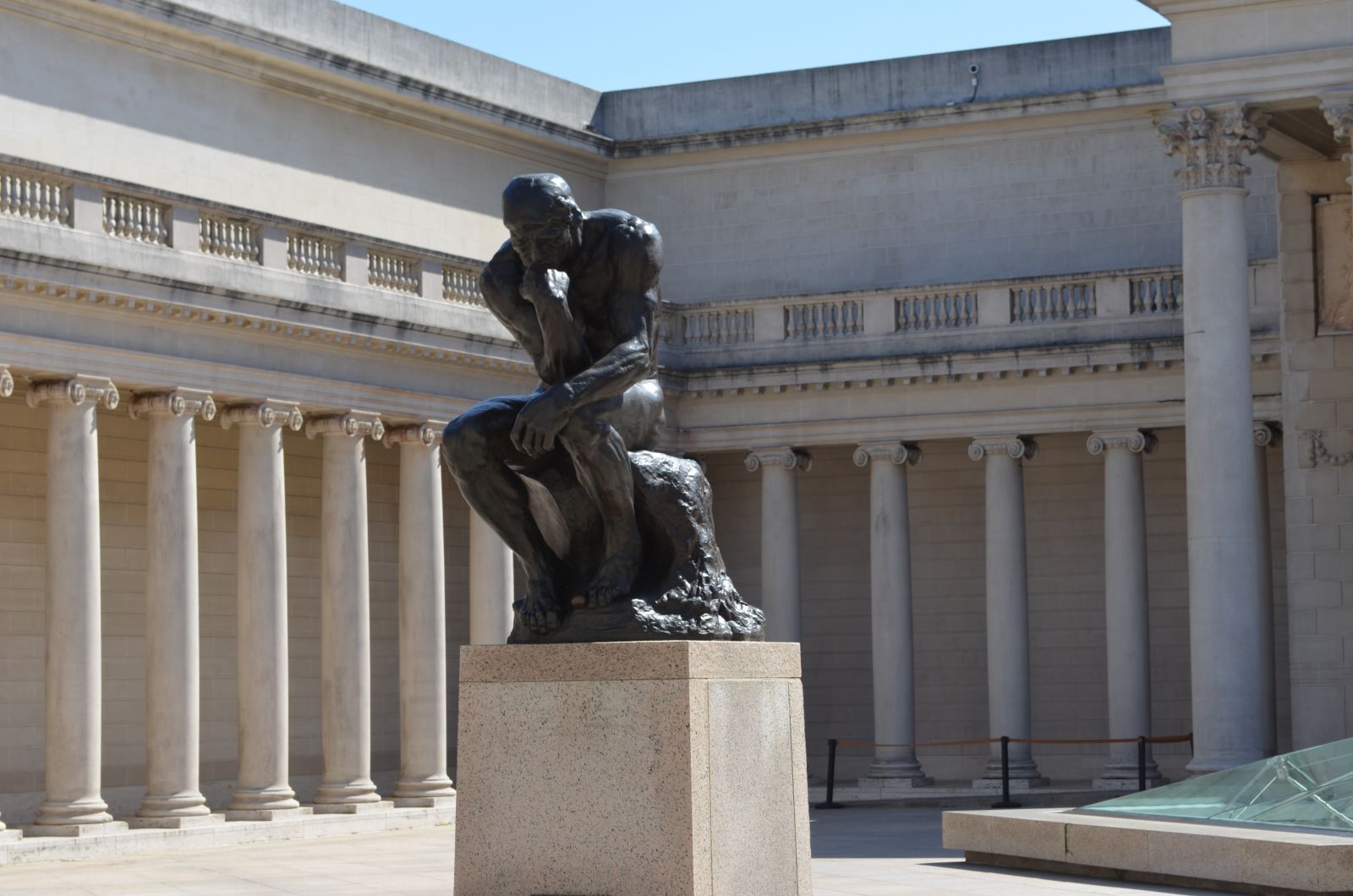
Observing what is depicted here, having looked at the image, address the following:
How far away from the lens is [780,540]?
1950 inches

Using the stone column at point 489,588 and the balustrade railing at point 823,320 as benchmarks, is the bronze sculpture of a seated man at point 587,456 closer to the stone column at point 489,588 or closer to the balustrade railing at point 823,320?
the stone column at point 489,588

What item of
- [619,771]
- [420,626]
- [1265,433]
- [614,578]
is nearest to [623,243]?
[614,578]

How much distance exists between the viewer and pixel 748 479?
53875 millimetres

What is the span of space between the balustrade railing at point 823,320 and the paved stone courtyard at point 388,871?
13152mm

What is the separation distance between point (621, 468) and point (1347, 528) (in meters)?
28.9

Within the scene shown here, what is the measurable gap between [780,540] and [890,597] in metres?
2.79

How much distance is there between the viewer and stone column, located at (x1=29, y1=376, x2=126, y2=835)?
35250 millimetres

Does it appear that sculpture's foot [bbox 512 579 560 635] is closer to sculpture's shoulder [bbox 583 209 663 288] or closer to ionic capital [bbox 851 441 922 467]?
sculpture's shoulder [bbox 583 209 663 288]

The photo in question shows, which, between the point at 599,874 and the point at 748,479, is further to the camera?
the point at 748,479

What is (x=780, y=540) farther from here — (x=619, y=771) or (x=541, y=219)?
(x=619, y=771)

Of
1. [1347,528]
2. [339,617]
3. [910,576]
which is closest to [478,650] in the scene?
[339,617]

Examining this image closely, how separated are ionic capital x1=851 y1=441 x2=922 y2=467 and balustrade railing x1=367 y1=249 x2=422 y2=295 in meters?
10.9

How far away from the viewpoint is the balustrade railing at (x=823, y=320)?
49.3 metres

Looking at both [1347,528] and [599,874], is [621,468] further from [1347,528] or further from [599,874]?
[1347,528]
